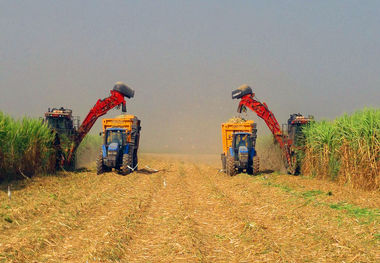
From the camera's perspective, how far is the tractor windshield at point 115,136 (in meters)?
19.1

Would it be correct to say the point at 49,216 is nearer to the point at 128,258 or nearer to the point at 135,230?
the point at 135,230

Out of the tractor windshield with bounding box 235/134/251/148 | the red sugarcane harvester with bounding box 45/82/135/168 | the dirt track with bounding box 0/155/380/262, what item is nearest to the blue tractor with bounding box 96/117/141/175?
the red sugarcane harvester with bounding box 45/82/135/168

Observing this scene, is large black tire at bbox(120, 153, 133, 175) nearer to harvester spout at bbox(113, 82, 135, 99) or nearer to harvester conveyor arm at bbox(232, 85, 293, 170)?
harvester spout at bbox(113, 82, 135, 99)

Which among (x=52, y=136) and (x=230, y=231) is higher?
(x=52, y=136)


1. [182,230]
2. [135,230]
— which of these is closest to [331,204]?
[182,230]

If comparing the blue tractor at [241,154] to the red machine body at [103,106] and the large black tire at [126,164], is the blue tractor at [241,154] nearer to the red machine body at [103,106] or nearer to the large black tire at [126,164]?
the large black tire at [126,164]

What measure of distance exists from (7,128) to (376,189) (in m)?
14.3

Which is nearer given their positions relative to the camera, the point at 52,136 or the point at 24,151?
the point at 24,151

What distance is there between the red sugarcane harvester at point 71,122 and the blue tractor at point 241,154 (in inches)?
271

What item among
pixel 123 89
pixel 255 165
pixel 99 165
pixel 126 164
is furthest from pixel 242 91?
pixel 99 165

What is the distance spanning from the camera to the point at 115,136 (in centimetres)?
1917

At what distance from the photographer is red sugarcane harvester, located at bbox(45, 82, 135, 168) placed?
64.2 feet

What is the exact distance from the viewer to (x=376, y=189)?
12.4 meters

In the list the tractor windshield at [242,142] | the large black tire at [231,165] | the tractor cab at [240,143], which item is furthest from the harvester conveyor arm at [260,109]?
the large black tire at [231,165]
